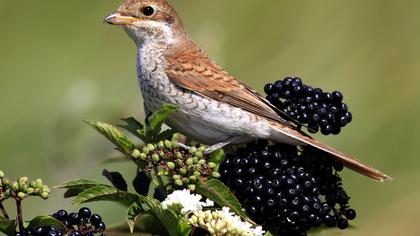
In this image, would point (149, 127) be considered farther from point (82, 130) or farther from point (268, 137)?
point (82, 130)

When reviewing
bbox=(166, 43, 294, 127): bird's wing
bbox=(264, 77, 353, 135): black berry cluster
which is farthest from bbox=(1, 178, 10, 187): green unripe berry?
bbox=(166, 43, 294, 127): bird's wing

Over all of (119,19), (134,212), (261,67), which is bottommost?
(261,67)

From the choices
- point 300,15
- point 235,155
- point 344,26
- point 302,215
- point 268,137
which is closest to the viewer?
point 302,215

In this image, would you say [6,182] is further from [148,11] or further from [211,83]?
[148,11]

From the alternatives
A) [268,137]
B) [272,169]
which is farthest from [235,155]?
[268,137]

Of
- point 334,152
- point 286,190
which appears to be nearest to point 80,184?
point 286,190
